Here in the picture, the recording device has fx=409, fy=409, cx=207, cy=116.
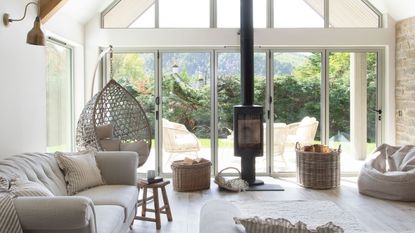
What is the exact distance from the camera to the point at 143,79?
6.46 metres

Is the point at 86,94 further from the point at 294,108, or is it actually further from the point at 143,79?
the point at 294,108

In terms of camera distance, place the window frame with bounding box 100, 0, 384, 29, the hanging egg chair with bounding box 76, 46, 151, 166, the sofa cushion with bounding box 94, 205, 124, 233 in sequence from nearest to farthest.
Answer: the sofa cushion with bounding box 94, 205, 124, 233, the hanging egg chair with bounding box 76, 46, 151, 166, the window frame with bounding box 100, 0, 384, 29

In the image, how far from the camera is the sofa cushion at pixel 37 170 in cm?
291

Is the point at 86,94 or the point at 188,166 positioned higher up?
the point at 86,94

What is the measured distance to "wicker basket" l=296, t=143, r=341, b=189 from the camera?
221 inches

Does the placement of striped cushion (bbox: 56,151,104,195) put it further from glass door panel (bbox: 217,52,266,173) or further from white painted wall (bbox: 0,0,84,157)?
glass door panel (bbox: 217,52,266,173)

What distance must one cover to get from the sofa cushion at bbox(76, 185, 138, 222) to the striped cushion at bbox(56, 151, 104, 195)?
0.06 meters

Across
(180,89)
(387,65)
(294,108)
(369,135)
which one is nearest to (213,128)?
(180,89)

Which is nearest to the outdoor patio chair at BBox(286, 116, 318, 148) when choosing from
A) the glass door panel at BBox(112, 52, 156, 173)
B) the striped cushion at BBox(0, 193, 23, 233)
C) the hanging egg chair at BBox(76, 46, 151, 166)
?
the glass door panel at BBox(112, 52, 156, 173)

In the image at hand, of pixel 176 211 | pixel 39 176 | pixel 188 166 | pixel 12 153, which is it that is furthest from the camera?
pixel 188 166

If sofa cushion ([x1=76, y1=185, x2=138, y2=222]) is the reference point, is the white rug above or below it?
below

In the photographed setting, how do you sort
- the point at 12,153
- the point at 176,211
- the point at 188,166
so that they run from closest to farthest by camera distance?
the point at 12,153 < the point at 176,211 < the point at 188,166

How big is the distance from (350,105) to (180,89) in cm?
272

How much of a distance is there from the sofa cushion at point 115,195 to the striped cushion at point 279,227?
186cm
